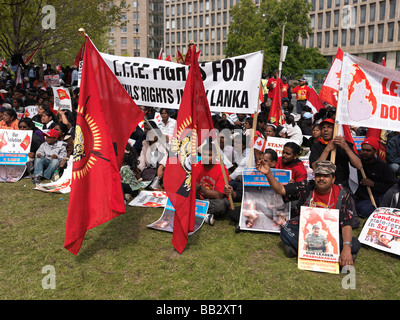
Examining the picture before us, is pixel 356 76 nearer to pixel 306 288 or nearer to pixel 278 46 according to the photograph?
pixel 306 288

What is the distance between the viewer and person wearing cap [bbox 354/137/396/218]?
623 centimetres

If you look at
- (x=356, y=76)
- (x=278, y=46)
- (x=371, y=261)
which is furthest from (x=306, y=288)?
(x=278, y=46)

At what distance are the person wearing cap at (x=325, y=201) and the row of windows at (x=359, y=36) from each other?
61.9 meters

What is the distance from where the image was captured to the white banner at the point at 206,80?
5.99 metres

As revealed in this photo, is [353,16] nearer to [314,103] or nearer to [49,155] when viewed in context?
[314,103]

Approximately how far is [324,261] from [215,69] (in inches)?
136

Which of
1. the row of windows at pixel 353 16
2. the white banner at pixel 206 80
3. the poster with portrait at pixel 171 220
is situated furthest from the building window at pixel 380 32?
the poster with portrait at pixel 171 220

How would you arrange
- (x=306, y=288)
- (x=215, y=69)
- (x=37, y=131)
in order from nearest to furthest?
(x=306, y=288) → (x=215, y=69) → (x=37, y=131)

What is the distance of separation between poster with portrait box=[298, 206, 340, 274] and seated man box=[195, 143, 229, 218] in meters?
1.74

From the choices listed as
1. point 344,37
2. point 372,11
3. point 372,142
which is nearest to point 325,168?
point 372,142

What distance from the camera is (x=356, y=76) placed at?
5.24 meters

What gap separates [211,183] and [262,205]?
979mm

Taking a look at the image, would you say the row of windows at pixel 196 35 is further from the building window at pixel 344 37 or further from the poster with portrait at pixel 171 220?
the poster with portrait at pixel 171 220

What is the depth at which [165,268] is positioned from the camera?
4586mm
